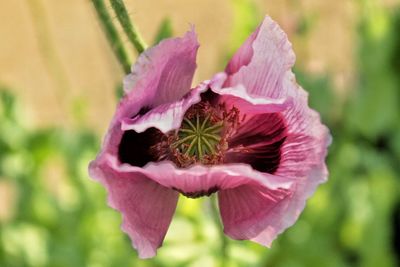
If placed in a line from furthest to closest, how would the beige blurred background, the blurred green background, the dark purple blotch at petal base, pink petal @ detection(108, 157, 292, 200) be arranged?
the beige blurred background → the blurred green background → the dark purple blotch at petal base → pink petal @ detection(108, 157, 292, 200)

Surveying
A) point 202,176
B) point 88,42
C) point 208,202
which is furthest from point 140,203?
point 88,42

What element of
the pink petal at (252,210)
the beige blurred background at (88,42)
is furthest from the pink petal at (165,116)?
the beige blurred background at (88,42)

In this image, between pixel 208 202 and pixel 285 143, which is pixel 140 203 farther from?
pixel 208 202

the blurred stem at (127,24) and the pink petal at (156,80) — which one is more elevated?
the blurred stem at (127,24)

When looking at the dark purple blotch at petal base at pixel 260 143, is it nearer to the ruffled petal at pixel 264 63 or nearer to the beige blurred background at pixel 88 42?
the ruffled petal at pixel 264 63

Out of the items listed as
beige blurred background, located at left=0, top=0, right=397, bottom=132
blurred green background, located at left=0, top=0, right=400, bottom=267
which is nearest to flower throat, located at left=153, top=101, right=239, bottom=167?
blurred green background, located at left=0, top=0, right=400, bottom=267

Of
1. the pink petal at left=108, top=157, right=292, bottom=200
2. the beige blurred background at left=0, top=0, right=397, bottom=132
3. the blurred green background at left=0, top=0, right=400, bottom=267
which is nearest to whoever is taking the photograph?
the pink petal at left=108, top=157, right=292, bottom=200

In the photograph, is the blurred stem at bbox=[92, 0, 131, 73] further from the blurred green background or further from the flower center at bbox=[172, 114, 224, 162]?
the blurred green background

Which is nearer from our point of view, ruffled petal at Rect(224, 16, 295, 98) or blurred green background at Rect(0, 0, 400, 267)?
ruffled petal at Rect(224, 16, 295, 98)
